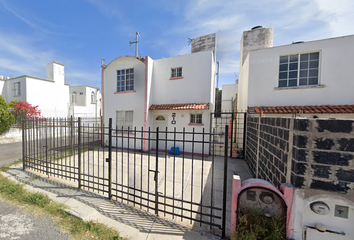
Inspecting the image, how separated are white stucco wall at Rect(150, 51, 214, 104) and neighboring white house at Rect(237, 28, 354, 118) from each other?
231 cm

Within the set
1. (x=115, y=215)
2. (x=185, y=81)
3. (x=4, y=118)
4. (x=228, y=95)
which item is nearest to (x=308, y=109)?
(x=185, y=81)

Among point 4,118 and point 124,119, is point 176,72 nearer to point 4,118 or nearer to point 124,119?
point 124,119

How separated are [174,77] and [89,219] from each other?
7.78 meters

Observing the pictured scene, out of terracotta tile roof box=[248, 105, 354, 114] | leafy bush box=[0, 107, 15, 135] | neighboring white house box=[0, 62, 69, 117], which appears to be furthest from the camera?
neighboring white house box=[0, 62, 69, 117]

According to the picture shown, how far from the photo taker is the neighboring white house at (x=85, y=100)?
19523 mm

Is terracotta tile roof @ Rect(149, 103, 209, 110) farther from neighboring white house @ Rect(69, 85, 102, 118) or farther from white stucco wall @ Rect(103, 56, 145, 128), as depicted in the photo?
neighboring white house @ Rect(69, 85, 102, 118)

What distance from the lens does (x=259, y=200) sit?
214cm

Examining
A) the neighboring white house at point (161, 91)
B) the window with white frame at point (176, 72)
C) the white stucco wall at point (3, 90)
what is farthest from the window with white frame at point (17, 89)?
the window with white frame at point (176, 72)

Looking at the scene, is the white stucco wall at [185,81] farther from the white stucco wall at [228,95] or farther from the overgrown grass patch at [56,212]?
the white stucco wall at [228,95]

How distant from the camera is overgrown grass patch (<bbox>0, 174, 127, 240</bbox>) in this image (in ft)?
7.80

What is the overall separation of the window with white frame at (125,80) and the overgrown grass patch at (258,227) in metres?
8.94

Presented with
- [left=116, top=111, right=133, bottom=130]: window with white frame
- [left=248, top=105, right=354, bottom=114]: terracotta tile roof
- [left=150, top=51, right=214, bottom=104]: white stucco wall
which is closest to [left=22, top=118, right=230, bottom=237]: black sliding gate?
[left=248, top=105, right=354, bottom=114]: terracotta tile roof

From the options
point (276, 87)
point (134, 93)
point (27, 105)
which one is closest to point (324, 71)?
point (276, 87)

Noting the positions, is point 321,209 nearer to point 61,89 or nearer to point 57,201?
point 57,201
